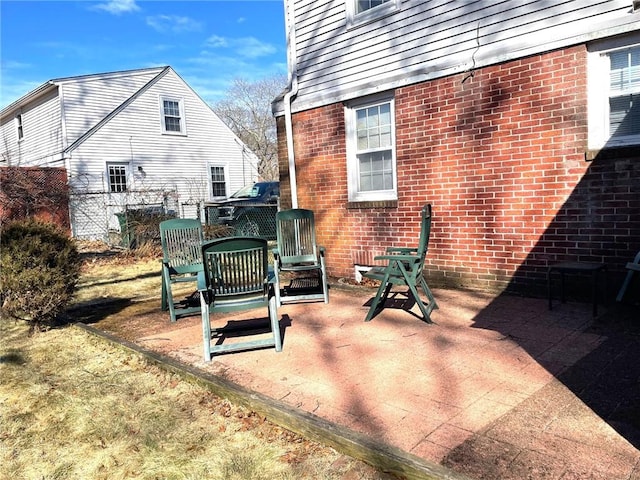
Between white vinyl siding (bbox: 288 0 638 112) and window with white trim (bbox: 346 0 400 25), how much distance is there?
0.06m

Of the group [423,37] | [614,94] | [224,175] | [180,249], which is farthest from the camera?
[224,175]

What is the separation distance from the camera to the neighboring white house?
1777 centimetres

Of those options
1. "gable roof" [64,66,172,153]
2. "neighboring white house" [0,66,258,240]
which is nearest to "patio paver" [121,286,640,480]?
"neighboring white house" [0,66,258,240]

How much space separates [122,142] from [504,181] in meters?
16.8

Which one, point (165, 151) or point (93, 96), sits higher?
point (93, 96)

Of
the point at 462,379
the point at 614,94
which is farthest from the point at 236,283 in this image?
the point at 614,94

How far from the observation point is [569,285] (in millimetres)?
5641

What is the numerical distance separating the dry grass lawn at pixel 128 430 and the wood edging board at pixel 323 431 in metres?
0.05

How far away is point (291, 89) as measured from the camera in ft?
27.5

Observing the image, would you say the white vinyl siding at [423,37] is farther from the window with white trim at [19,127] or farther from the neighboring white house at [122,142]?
the window with white trim at [19,127]

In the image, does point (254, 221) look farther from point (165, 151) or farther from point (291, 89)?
point (165, 151)

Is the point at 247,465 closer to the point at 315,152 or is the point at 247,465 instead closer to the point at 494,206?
the point at 494,206

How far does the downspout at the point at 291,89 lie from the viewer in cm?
835

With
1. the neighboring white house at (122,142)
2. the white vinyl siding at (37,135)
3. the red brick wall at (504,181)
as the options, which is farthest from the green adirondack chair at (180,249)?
the white vinyl siding at (37,135)
